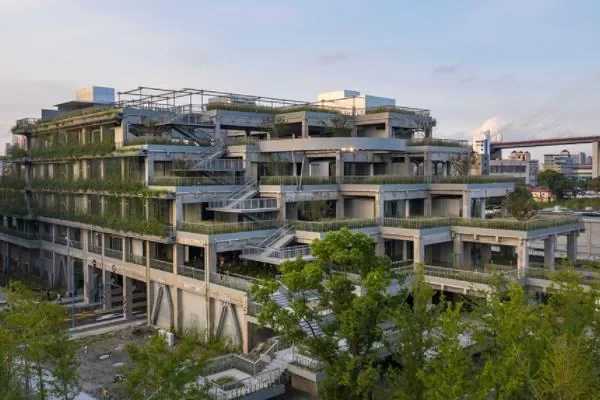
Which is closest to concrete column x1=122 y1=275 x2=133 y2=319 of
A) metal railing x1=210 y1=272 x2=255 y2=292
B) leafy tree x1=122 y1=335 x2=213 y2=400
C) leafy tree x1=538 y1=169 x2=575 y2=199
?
metal railing x1=210 y1=272 x2=255 y2=292

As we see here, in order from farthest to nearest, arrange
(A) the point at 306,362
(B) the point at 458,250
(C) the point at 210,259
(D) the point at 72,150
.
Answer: (D) the point at 72,150 → (B) the point at 458,250 → (C) the point at 210,259 → (A) the point at 306,362

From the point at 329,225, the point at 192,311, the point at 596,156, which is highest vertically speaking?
the point at 596,156

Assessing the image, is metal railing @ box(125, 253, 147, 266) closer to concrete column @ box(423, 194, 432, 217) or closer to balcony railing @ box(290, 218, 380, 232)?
balcony railing @ box(290, 218, 380, 232)

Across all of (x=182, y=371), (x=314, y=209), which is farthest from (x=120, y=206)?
(x=182, y=371)

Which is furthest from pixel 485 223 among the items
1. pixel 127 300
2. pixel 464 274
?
pixel 127 300

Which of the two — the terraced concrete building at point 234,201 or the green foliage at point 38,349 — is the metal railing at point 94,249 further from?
the green foliage at point 38,349

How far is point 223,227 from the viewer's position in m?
37.8

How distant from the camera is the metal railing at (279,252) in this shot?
37188mm

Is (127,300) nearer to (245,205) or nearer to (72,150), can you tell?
(245,205)

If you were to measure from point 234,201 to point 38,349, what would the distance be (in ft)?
69.3

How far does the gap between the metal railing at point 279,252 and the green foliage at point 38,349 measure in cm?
1578

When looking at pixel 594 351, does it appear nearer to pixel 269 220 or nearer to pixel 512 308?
pixel 512 308

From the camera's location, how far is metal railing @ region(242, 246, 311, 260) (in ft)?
122

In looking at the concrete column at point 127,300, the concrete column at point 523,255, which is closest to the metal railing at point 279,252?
the concrete column at point 127,300
